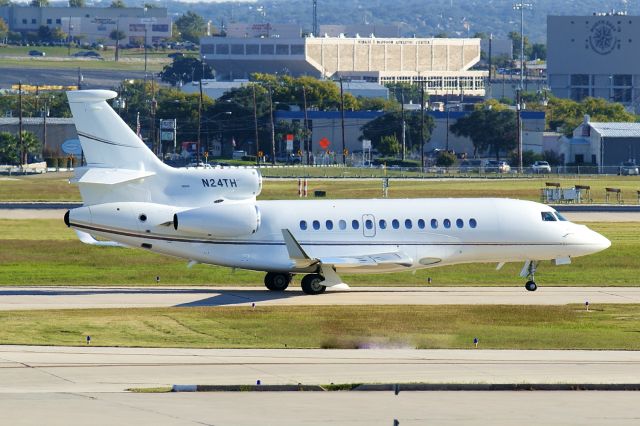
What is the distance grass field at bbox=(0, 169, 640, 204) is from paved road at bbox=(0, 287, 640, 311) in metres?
42.7

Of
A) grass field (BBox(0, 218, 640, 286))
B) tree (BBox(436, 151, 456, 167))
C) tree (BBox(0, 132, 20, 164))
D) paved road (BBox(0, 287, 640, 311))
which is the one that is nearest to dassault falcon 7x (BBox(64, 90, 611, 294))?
paved road (BBox(0, 287, 640, 311))

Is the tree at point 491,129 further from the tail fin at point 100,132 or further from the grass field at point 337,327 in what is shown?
the grass field at point 337,327

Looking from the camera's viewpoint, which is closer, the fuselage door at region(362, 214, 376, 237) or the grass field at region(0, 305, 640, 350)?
the grass field at region(0, 305, 640, 350)

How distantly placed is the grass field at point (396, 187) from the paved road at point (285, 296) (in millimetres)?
42705

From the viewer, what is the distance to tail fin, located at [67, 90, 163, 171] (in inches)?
1740

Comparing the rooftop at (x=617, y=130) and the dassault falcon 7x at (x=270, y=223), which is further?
the rooftop at (x=617, y=130)

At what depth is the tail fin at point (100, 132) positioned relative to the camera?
4419cm

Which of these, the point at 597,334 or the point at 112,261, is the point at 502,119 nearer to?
the point at 112,261

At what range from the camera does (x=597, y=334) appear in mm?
34781

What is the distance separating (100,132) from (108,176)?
1.49 meters

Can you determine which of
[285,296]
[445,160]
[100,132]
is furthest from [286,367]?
[445,160]

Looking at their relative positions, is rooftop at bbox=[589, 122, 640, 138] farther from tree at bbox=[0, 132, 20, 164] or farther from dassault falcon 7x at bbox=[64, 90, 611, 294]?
dassault falcon 7x at bbox=[64, 90, 611, 294]

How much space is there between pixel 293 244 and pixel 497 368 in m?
15.0
